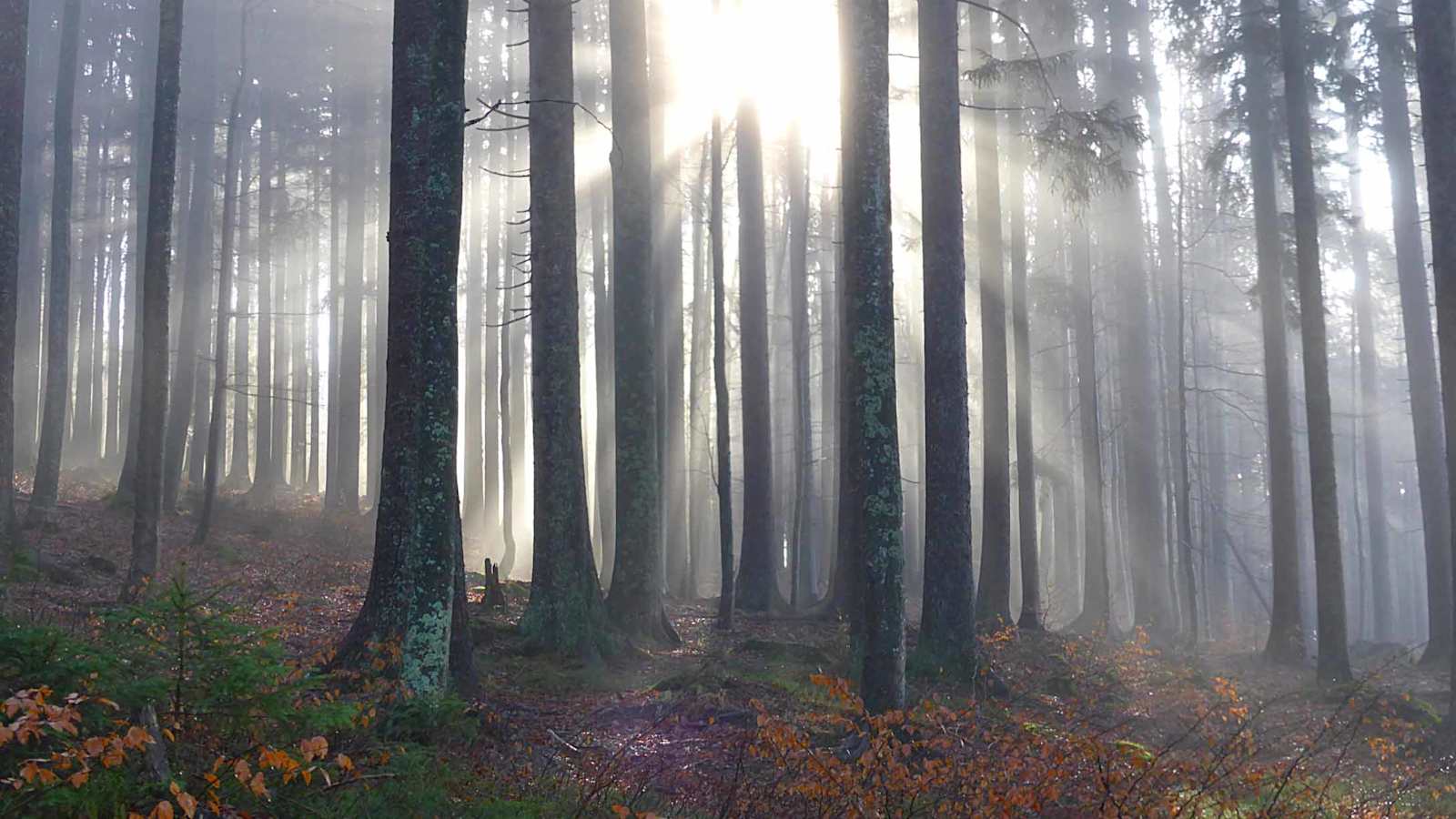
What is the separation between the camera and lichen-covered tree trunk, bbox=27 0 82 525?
686 inches

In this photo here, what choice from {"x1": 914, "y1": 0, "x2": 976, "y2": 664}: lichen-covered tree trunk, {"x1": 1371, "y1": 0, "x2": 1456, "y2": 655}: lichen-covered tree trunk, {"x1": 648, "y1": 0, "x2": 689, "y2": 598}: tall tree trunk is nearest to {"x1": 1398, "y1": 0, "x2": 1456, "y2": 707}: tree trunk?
{"x1": 914, "y1": 0, "x2": 976, "y2": 664}: lichen-covered tree trunk

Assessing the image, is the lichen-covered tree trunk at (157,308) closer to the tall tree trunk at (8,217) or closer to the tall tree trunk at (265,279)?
the tall tree trunk at (8,217)

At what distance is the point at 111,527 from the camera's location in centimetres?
1822

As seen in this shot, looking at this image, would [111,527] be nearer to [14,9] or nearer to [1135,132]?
[14,9]

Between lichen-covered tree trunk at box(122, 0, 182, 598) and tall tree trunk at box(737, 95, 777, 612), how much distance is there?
9122mm

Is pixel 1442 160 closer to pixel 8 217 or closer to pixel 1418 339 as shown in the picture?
pixel 1418 339

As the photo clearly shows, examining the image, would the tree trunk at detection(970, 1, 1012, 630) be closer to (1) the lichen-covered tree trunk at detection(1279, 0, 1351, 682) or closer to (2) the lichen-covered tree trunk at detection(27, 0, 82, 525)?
(1) the lichen-covered tree trunk at detection(1279, 0, 1351, 682)

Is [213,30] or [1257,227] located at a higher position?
[213,30]

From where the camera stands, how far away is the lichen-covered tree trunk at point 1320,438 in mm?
15613

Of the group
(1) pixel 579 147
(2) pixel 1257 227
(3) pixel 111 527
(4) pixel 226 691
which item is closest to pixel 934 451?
(4) pixel 226 691

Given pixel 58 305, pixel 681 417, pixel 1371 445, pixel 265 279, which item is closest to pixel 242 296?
pixel 265 279

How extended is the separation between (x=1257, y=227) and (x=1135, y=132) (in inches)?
230

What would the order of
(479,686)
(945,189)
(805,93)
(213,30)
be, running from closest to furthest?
(479,686) → (945,189) → (805,93) → (213,30)

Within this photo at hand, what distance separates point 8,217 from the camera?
13172 millimetres
